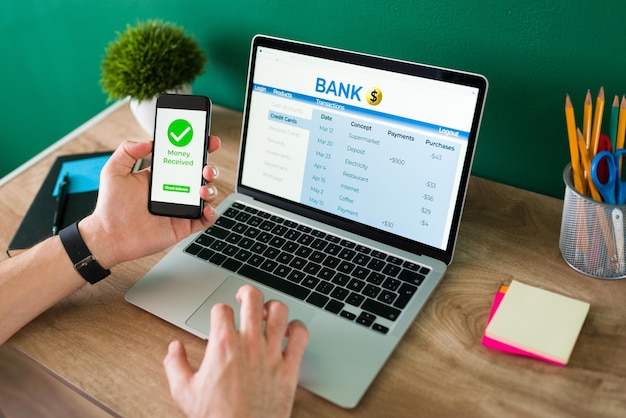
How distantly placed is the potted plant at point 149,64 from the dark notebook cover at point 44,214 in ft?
0.69

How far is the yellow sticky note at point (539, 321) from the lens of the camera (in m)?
0.72

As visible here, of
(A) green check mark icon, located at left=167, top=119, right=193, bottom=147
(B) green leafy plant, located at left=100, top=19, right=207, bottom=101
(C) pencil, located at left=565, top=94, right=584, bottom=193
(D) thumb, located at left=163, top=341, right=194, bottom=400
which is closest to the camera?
(D) thumb, located at left=163, top=341, right=194, bottom=400

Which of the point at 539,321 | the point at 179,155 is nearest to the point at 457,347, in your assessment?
A: the point at 539,321

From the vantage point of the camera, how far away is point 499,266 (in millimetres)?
881

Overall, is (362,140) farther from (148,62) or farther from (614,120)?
(148,62)

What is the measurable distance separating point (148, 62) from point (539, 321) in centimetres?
83

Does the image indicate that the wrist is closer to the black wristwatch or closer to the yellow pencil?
the black wristwatch

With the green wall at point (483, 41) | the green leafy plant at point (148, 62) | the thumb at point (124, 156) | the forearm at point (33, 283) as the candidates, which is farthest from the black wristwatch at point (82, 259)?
the green wall at point (483, 41)

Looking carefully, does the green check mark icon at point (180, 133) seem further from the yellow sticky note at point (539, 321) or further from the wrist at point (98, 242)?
the yellow sticky note at point (539, 321)

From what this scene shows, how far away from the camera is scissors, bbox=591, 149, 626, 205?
0.77 m

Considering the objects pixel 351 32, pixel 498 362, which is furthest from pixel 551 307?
pixel 351 32

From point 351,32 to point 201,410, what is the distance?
712 mm

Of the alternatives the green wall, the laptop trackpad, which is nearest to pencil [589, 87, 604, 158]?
the green wall

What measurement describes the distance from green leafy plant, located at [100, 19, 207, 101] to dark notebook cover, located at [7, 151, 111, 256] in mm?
217
